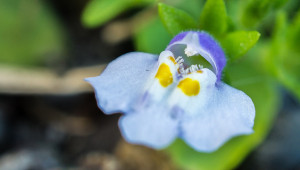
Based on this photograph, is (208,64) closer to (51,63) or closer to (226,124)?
(226,124)

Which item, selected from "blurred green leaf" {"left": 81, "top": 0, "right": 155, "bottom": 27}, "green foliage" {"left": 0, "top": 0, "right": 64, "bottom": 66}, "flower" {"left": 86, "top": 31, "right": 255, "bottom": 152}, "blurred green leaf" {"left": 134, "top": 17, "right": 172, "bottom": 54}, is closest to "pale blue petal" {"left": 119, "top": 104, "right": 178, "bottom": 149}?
"flower" {"left": 86, "top": 31, "right": 255, "bottom": 152}

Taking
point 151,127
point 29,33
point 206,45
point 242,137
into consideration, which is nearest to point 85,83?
point 29,33

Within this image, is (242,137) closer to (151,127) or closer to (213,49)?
(213,49)

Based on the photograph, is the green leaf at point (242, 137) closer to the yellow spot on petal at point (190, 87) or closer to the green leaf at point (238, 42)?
the green leaf at point (238, 42)

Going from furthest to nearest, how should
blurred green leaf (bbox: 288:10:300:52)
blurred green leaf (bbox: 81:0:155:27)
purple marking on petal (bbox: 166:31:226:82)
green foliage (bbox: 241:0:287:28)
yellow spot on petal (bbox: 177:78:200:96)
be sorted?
blurred green leaf (bbox: 81:0:155:27)
blurred green leaf (bbox: 288:10:300:52)
green foliage (bbox: 241:0:287:28)
purple marking on petal (bbox: 166:31:226:82)
yellow spot on petal (bbox: 177:78:200:96)

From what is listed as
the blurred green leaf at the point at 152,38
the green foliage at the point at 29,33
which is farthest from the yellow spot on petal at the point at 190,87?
the green foliage at the point at 29,33

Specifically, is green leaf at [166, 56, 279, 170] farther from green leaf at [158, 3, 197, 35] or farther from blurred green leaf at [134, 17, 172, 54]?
green leaf at [158, 3, 197, 35]
